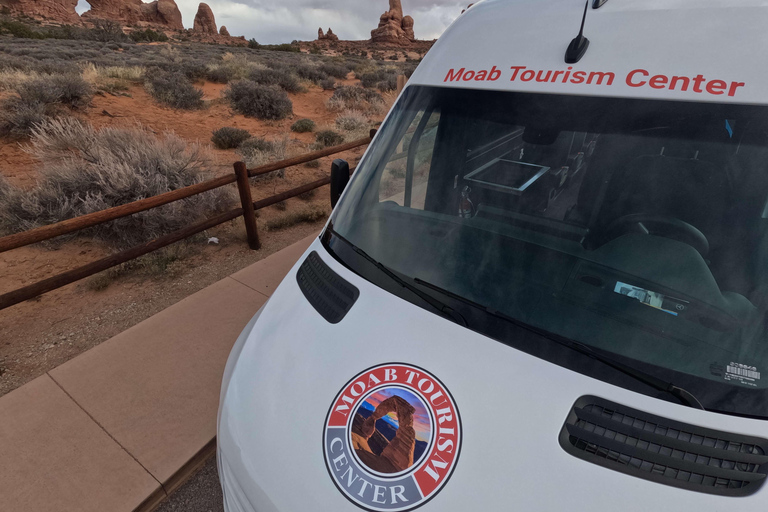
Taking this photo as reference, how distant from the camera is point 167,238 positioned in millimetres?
3883

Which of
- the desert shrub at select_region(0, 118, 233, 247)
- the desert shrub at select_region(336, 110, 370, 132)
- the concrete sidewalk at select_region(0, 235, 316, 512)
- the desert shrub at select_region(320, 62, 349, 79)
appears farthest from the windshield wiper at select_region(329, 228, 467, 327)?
the desert shrub at select_region(320, 62, 349, 79)

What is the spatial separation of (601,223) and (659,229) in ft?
0.63

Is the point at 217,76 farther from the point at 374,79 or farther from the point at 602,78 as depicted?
the point at 602,78

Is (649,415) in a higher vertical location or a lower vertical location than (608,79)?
lower

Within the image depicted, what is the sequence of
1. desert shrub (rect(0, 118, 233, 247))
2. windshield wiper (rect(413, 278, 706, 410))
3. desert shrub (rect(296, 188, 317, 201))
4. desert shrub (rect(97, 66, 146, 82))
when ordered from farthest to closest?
desert shrub (rect(97, 66, 146, 82)) < desert shrub (rect(296, 188, 317, 201)) < desert shrub (rect(0, 118, 233, 247)) < windshield wiper (rect(413, 278, 706, 410))

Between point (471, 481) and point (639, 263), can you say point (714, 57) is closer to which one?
point (639, 263)

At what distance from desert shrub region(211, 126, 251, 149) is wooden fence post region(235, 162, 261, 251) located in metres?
4.70

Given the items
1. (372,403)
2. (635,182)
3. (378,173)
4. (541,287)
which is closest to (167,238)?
(378,173)

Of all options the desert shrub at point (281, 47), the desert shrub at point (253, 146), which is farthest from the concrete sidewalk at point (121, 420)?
the desert shrub at point (281, 47)

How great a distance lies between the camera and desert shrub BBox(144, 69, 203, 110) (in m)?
11.0

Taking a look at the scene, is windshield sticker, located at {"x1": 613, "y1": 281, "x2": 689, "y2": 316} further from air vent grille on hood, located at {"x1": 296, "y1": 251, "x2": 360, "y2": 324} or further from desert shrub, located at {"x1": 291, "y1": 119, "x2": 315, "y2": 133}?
desert shrub, located at {"x1": 291, "y1": 119, "x2": 315, "y2": 133}

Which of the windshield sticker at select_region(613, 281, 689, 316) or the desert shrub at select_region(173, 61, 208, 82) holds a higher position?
the windshield sticker at select_region(613, 281, 689, 316)

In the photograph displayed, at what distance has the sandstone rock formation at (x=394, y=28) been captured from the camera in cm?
7338

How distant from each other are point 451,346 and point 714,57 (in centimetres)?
131
